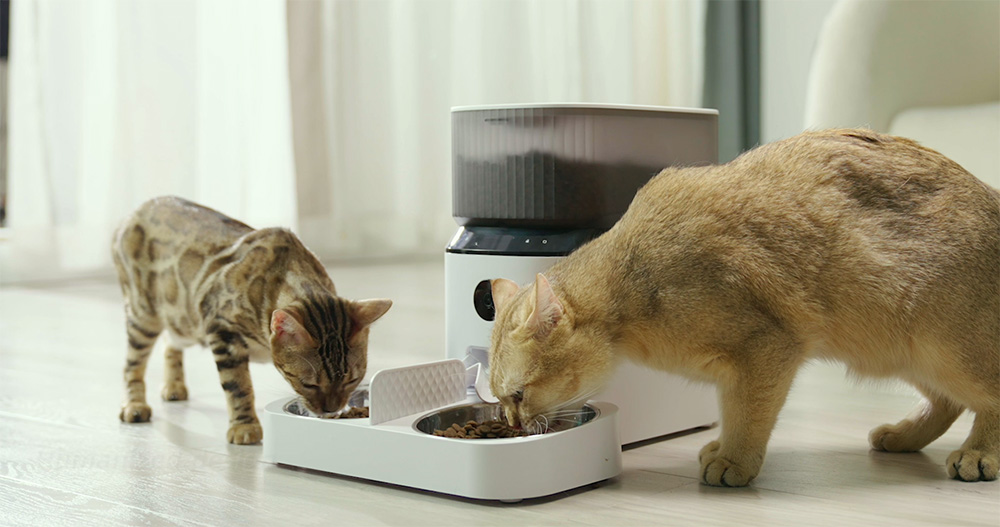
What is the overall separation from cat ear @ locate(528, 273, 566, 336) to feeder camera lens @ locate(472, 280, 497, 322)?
354 mm

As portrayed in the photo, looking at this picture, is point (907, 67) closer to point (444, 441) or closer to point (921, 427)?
point (921, 427)

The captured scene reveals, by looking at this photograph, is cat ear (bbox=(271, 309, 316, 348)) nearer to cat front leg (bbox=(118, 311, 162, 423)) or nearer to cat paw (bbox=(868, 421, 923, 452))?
cat front leg (bbox=(118, 311, 162, 423))

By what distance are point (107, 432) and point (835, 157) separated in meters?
1.47

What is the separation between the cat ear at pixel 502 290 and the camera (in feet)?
5.56

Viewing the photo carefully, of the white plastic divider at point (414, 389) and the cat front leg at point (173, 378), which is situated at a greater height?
the white plastic divider at point (414, 389)

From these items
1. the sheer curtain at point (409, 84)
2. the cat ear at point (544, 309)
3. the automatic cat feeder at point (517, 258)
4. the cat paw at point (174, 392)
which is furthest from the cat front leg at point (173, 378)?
the sheer curtain at point (409, 84)

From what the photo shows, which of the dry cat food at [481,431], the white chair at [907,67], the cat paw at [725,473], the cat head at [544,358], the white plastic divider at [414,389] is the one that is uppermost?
the white chair at [907,67]

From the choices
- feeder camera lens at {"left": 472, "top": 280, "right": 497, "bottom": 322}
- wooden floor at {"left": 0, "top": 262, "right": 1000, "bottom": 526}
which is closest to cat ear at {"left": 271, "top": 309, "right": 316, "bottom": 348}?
wooden floor at {"left": 0, "top": 262, "right": 1000, "bottom": 526}

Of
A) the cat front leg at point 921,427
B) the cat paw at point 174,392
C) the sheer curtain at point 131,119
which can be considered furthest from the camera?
the sheer curtain at point 131,119

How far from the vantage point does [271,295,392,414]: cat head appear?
5.83 ft

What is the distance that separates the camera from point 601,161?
A: 1.88 m

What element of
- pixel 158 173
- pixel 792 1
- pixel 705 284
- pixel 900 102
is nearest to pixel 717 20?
pixel 792 1

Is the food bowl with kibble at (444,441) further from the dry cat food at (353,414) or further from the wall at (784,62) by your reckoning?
the wall at (784,62)

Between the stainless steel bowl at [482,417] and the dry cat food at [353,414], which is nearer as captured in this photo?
the stainless steel bowl at [482,417]
